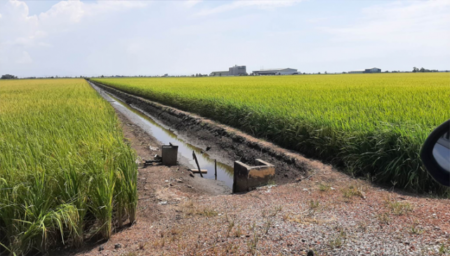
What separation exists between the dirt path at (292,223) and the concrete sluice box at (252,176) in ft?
1.47

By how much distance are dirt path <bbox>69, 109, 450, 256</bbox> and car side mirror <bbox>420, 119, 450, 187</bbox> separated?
1.82 metres

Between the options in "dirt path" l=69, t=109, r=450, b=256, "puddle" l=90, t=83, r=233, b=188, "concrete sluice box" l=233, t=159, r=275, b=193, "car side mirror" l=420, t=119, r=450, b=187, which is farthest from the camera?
"puddle" l=90, t=83, r=233, b=188

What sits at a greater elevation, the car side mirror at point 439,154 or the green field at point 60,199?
the car side mirror at point 439,154

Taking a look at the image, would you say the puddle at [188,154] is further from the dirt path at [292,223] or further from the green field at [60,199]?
the green field at [60,199]

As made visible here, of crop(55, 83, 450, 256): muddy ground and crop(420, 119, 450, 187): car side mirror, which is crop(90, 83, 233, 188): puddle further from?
crop(420, 119, 450, 187): car side mirror

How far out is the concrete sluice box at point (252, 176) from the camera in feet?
18.7

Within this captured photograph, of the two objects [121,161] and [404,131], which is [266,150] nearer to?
[404,131]

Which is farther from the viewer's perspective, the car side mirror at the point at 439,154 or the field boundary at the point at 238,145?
the field boundary at the point at 238,145

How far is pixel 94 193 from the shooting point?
3502 mm

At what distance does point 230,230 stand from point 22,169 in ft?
8.15

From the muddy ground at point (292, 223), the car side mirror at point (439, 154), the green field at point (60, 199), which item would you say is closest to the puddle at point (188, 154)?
the muddy ground at point (292, 223)

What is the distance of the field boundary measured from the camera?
660 centimetres

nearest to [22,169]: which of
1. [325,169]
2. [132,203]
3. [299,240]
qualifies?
[132,203]

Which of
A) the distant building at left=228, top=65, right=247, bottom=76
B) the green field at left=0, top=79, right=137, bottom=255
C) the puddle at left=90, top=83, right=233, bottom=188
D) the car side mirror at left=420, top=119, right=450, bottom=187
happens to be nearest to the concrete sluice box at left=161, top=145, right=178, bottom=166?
the puddle at left=90, top=83, right=233, bottom=188
